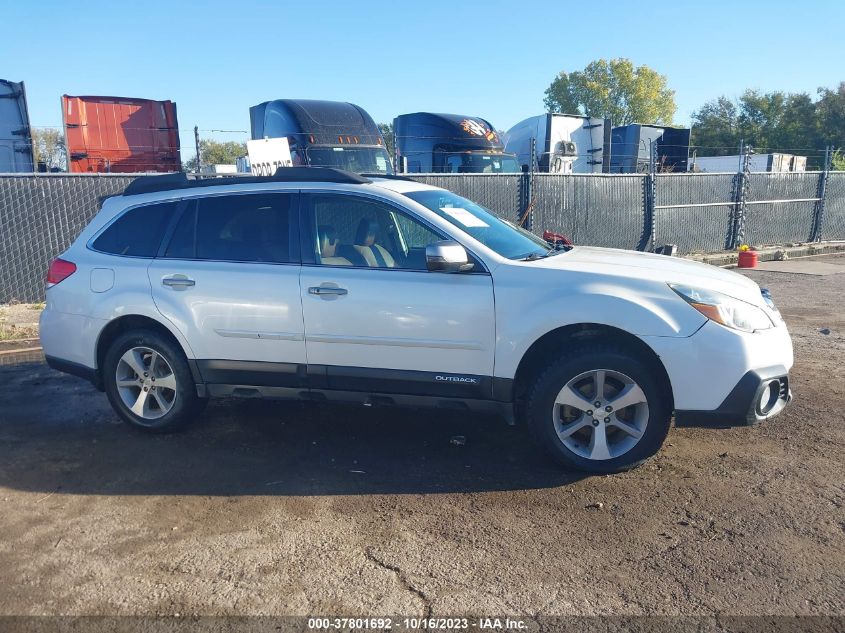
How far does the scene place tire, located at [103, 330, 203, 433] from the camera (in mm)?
5105

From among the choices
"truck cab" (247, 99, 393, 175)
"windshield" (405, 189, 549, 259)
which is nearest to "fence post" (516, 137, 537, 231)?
"truck cab" (247, 99, 393, 175)

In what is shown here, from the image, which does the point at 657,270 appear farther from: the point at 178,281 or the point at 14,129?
the point at 14,129

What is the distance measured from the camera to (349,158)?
1324 centimetres

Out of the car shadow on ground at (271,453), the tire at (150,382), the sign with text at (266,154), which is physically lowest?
the car shadow on ground at (271,453)

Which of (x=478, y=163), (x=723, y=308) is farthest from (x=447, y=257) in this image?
(x=478, y=163)

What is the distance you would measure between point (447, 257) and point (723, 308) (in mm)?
1623

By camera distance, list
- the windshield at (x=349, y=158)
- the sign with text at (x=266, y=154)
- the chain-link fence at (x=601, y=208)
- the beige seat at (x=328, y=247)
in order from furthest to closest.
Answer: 1. the windshield at (x=349, y=158)
2. the chain-link fence at (x=601, y=208)
3. the sign with text at (x=266, y=154)
4. the beige seat at (x=328, y=247)

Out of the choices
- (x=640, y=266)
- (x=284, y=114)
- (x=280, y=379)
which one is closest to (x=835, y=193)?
(x=284, y=114)

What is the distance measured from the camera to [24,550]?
359cm

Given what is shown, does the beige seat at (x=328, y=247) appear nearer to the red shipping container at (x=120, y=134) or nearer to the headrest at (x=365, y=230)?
the headrest at (x=365, y=230)

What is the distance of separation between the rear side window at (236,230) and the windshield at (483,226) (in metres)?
0.92

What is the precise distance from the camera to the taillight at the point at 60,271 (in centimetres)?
534

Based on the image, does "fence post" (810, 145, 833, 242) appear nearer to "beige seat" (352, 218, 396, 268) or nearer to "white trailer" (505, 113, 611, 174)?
"white trailer" (505, 113, 611, 174)

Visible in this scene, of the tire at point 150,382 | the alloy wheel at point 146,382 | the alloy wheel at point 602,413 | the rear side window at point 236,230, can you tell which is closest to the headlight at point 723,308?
the alloy wheel at point 602,413
